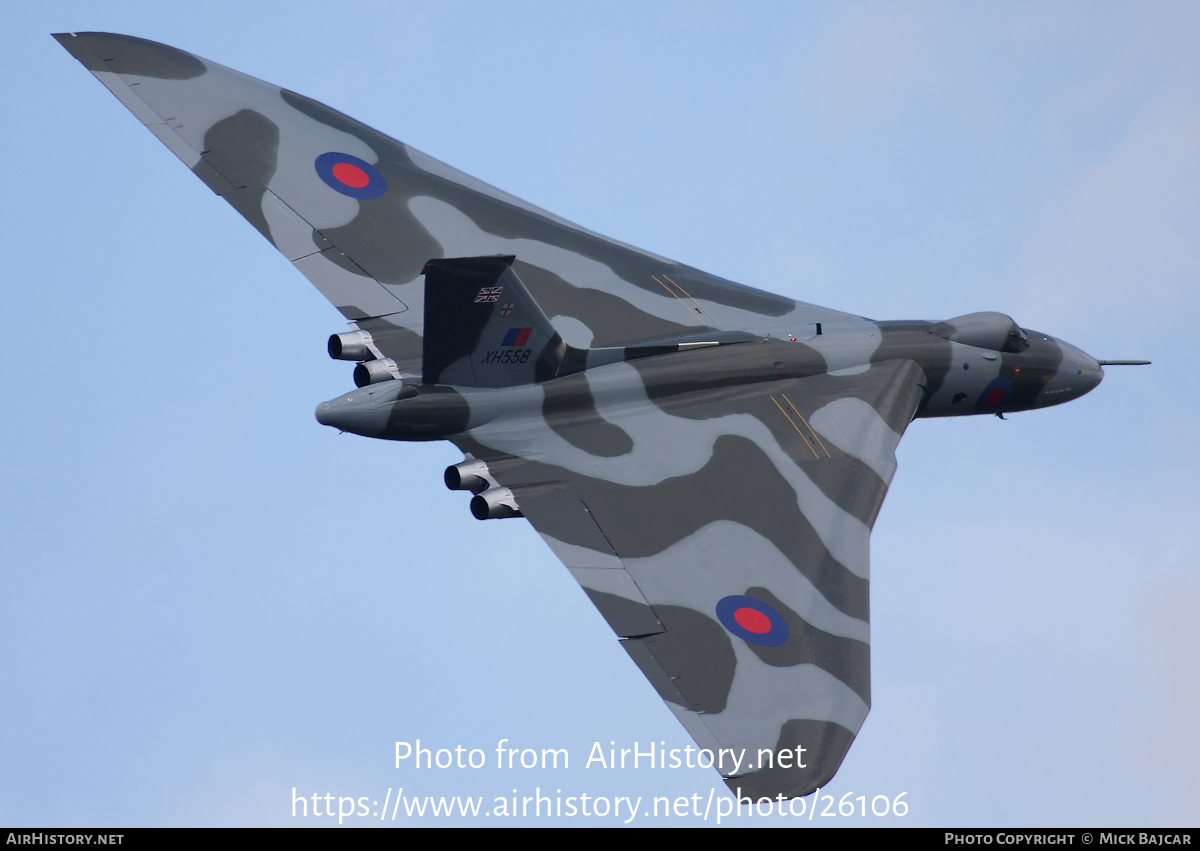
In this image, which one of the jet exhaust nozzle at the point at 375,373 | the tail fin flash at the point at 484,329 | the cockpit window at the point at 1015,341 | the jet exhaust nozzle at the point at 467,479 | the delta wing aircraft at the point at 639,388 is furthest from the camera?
the cockpit window at the point at 1015,341

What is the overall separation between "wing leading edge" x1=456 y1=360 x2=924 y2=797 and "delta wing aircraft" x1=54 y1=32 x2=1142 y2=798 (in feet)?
0.14

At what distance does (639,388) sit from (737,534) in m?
3.71

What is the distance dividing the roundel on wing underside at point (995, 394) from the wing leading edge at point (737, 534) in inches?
72.0

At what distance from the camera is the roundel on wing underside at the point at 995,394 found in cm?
2836

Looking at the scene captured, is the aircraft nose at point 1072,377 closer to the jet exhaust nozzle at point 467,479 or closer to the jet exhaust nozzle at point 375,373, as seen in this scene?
the jet exhaust nozzle at point 467,479

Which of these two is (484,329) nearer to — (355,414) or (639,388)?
(355,414)

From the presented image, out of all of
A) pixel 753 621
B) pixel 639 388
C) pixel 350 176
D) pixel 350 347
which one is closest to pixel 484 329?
pixel 639 388

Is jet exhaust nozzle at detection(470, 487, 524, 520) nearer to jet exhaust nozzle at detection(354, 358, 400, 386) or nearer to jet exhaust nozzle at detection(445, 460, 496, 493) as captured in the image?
jet exhaust nozzle at detection(445, 460, 496, 493)

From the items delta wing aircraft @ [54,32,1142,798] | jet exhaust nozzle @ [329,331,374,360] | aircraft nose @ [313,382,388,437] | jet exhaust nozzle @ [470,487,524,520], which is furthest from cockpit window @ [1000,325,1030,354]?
aircraft nose @ [313,382,388,437]

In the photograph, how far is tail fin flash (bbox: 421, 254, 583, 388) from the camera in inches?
888

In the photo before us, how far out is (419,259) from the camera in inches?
1093

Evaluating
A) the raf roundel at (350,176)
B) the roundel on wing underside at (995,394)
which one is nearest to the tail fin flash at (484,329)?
the raf roundel at (350,176)

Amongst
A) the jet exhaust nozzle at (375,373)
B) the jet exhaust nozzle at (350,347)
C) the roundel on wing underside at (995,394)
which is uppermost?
the roundel on wing underside at (995,394)

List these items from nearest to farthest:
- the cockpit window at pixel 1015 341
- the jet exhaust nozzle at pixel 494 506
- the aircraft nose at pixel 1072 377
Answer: the jet exhaust nozzle at pixel 494 506 → the cockpit window at pixel 1015 341 → the aircraft nose at pixel 1072 377
